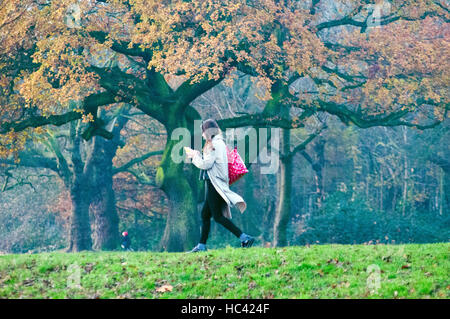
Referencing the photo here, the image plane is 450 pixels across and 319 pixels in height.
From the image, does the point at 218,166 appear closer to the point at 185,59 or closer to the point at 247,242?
the point at 247,242

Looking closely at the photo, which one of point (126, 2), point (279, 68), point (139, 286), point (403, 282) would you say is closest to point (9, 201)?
point (126, 2)

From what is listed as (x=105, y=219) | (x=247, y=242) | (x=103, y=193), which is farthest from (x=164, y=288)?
(x=105, y=219)

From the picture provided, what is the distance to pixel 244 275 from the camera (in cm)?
1084

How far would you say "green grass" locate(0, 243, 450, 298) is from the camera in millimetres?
9859

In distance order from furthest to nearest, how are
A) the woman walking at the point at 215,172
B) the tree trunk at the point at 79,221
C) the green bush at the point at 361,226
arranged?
1. the tree trunk at the point at 79,221
2. the green bush at the point at 361,226
3. the woman walking at the point at 215,172

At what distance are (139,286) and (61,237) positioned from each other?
95.3ft

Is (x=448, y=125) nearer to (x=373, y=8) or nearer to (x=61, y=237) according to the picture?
(x=373, y=8)

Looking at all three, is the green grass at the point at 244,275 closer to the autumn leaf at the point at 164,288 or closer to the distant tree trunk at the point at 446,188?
the autumn leaf at the point at 164,288

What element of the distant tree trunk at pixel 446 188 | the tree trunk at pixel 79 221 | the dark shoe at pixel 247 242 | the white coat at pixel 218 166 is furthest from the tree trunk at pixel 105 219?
the white coat at pixel 218 166

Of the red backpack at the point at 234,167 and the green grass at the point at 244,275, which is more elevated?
the red backpack at the point at 234,167

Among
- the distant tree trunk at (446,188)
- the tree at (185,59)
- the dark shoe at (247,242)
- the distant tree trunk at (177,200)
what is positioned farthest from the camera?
the distant tree trunk at (446,188)

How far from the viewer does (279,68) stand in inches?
800

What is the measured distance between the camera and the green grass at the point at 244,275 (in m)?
9.86

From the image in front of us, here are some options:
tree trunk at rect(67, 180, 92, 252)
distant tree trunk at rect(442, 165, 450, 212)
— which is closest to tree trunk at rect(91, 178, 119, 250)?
tree trunk at rect(67, 180, 92, 252)
